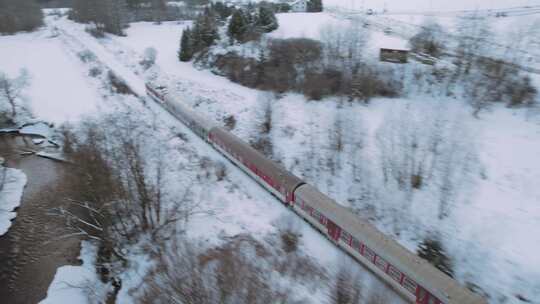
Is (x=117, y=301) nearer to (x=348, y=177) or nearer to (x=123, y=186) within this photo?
(x=123, y=186)

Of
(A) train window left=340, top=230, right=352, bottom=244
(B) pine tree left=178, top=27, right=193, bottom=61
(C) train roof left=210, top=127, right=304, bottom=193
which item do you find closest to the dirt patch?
(C) train roof left=210, top=127, right=304, bottom=193

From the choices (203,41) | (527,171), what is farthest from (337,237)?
(203,41)

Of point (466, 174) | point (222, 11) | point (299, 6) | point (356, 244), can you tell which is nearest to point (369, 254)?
Result: point (356, 244)

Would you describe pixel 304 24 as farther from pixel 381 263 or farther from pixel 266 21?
pixel 381 263

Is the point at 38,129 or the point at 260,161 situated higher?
the point at 260,161

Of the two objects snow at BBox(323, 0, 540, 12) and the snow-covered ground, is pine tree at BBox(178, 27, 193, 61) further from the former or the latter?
snow at BBox(323, 0, 540, 12)

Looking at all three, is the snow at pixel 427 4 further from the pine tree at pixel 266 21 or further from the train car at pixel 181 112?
the train car at pixel 181 112

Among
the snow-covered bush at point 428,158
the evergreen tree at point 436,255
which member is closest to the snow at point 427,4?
the snow-covered bush at point 428,158
